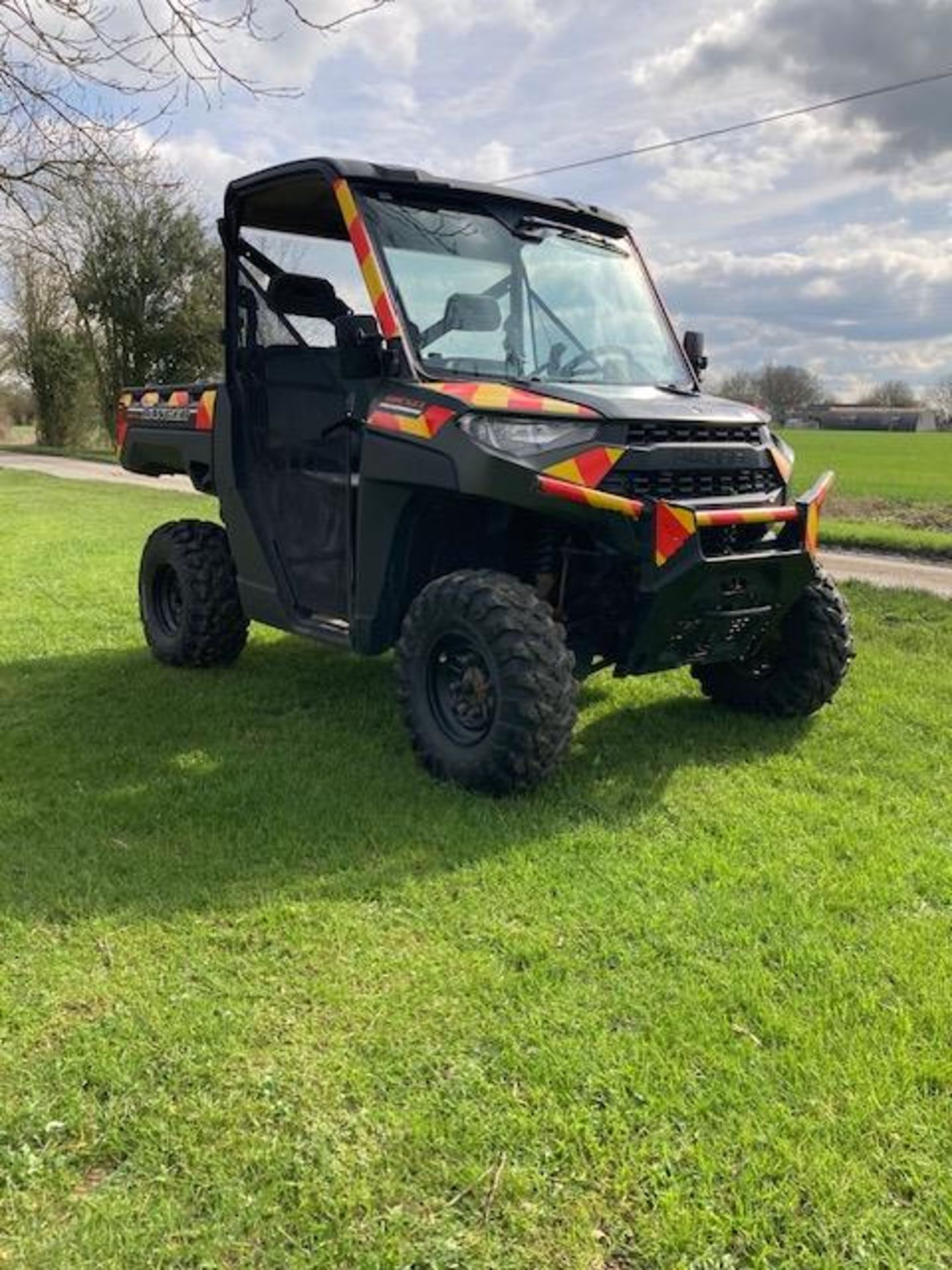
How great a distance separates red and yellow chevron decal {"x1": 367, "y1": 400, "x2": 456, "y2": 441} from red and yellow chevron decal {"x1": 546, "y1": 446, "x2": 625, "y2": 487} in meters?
0.46

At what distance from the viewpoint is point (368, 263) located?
4.51m

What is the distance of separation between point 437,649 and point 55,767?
1696mm

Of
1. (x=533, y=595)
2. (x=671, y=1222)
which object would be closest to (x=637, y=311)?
(x=533, y=595)

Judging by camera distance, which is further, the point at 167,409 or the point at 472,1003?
the point at 167,409

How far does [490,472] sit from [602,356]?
1245mm

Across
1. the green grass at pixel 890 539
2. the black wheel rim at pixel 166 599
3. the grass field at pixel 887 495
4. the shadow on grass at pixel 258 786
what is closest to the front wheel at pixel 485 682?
the shadow on grass at pixel 258 786

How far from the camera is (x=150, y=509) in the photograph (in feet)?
52.9

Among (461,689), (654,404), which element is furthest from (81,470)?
(654,404)

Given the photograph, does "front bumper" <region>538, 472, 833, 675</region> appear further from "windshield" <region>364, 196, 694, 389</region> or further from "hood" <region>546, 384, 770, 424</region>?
"windshield" <region>364, 196, 694, 389</region>

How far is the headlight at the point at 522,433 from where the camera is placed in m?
4.05

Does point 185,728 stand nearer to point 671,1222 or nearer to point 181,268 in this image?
point 671,1222

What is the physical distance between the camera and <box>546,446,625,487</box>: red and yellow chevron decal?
4.02 meters

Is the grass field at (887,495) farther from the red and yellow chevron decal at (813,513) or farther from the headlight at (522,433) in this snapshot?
the headlight at (522,433)

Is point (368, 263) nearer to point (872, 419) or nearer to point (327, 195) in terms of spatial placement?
point (327, 195)
